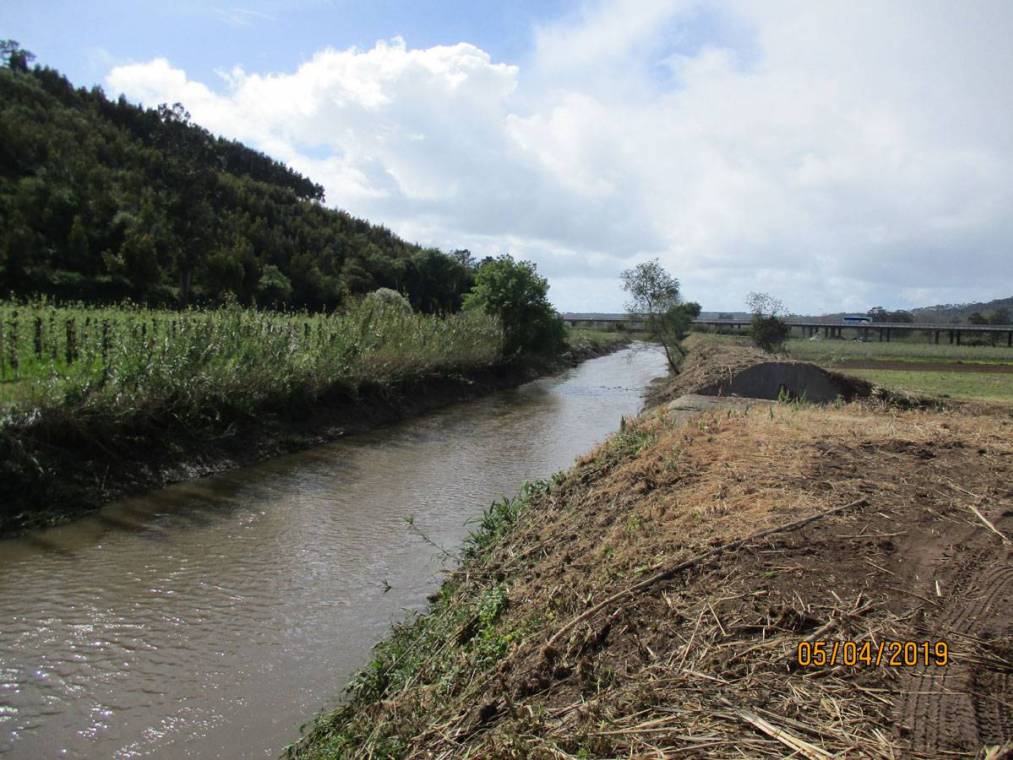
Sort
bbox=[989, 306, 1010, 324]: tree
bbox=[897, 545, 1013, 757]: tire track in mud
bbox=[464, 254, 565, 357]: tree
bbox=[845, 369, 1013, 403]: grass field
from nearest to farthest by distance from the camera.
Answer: bbox=[897, 545, 1013, 757]: tire track in mud → bbox=[845, 369, 1013, 403]: grass field → bbox=[464, 254, 565, 357]: tree → bbox=[989, 306, 1010, 324]: tree

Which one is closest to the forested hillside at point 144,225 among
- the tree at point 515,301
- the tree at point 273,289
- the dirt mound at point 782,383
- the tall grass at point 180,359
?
the tree at point 273,289

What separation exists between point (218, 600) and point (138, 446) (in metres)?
4.92

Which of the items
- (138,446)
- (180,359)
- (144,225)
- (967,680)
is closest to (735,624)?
(967,680)

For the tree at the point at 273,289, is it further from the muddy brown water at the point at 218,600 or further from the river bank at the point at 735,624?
the river bank at the point at 735,624

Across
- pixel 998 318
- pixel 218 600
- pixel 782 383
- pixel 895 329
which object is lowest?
pixel 218 600

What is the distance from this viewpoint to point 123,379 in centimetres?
992

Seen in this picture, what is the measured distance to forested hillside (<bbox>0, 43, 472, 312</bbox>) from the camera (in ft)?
102

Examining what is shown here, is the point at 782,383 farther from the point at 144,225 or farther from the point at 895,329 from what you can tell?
the point at 895,329

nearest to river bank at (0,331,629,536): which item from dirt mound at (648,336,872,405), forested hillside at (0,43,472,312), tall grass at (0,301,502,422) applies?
tall grass at (0,301,502,422)

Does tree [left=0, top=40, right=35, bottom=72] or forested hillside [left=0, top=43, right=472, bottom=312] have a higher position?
tree [left=0, top=40, right=35, bottom=72]

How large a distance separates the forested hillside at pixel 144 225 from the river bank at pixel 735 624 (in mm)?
22291

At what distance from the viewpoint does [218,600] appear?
20.0ft

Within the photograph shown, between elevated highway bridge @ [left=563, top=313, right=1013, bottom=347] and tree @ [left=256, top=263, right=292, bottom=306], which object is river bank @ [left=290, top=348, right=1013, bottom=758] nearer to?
tree @ [left=256, top=263, right=292, bottom=306]

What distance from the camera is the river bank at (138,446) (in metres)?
8.09
